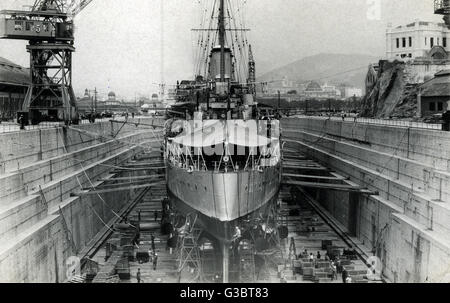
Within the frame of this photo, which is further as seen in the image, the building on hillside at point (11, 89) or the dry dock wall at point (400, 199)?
the building on hillside at point (11, 89)

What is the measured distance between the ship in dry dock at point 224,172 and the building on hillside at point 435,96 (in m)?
15.5

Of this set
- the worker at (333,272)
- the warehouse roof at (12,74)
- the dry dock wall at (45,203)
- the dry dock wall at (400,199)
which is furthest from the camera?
the warehouse roof at (12,74)

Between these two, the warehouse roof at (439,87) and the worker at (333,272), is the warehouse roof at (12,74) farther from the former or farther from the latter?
the warehouse roof at (439,87)

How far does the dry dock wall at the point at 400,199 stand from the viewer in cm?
1744

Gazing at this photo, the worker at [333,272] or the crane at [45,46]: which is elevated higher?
the crane at [45,46]

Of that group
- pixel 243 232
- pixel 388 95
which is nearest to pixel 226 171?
pixel 243 232

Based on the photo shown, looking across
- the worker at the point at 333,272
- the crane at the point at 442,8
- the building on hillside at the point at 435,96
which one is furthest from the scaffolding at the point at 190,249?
the crane at the point at 442,8

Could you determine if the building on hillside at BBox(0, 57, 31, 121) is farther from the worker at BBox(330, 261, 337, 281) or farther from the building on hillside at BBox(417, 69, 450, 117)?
the building on hillside at BBox(417, 69, 450, 117)

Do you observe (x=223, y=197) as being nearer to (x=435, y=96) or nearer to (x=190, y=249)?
(x=190, y=249)

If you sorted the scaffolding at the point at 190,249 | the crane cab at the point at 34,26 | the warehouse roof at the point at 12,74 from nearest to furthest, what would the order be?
the scaffolding at the point at 190,249 < the crane cab at the point at 34,26 < the warehouse roof at the point at 12,74

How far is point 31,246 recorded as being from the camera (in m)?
17.1

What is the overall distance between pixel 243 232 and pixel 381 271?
752 cm

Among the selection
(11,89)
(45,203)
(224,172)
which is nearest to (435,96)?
(224,172)

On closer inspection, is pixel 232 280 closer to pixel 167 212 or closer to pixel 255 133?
pixel 255 133
